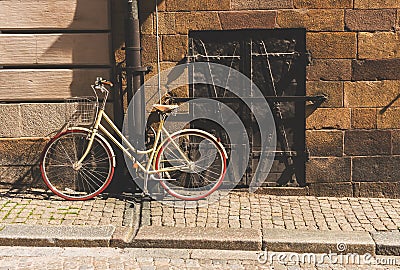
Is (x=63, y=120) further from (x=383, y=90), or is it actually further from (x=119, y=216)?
(x=383, y=90)

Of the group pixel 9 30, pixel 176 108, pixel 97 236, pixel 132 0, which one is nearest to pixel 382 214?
pixel 176 108

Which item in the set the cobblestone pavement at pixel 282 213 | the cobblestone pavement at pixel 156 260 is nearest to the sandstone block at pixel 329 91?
the cobblestone pavement at pixel 282 213

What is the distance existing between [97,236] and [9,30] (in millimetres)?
2710

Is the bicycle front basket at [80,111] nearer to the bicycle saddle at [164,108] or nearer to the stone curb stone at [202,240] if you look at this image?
the bicycle saddle at [164,108]

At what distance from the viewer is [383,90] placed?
725 centimetres

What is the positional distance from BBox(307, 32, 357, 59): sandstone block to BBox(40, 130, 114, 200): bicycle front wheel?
8.42ft

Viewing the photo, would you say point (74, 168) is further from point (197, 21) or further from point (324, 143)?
point (324, 143)

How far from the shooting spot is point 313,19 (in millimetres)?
7152

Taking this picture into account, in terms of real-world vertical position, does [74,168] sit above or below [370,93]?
below

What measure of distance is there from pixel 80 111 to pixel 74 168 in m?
0.65

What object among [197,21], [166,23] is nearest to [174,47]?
[166,23]

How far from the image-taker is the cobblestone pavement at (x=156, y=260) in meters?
5.70

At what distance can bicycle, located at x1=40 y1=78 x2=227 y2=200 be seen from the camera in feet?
23.4

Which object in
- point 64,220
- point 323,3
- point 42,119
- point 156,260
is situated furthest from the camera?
point 42,119
